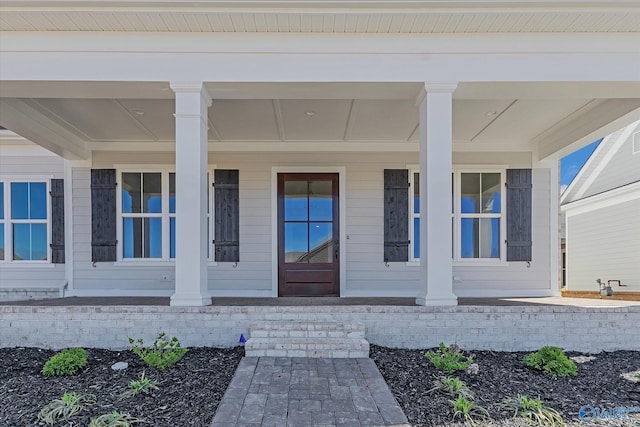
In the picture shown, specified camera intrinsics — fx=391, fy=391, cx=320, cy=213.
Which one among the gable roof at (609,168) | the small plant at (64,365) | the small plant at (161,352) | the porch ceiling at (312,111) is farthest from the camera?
the gable roof at (609,168)

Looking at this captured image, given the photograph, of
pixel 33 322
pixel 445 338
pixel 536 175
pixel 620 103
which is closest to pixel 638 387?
pixel 445 338

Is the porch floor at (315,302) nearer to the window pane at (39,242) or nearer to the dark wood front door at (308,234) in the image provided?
the dark wood front door at (308,234)

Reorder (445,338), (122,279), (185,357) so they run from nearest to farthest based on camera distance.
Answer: (185,357) → (445,338) → (122,279)

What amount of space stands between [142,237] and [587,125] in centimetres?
662

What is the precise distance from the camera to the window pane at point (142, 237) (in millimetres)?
6250

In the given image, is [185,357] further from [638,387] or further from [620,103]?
[620,103]

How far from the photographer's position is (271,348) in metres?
3.59

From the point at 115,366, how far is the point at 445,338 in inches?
119

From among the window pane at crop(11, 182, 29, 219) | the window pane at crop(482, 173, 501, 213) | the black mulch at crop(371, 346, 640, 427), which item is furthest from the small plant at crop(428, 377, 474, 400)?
the window pane at crop(11, 182, 29, 219)

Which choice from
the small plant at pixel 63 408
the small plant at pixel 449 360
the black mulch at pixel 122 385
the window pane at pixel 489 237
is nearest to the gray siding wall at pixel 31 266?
the black mulch at pixel 122 385

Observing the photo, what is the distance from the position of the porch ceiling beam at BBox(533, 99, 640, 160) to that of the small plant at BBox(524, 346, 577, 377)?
3.03m

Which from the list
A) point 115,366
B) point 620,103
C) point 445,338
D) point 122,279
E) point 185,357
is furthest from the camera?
point 122,279

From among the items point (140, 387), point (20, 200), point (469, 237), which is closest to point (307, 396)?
point (140, 387)

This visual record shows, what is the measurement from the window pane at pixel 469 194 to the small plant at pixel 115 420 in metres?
5.46
